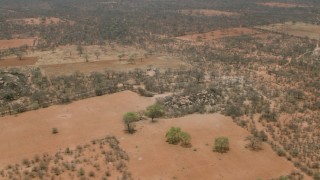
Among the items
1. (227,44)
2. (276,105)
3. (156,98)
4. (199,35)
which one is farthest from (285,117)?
(199,35)

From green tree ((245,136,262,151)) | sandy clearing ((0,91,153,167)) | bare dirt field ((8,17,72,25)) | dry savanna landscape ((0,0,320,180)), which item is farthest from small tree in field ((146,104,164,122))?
bare dirt field ((8,17,72,25))

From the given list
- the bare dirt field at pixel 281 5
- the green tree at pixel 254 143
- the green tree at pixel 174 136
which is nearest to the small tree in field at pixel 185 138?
the green tree at pixel 174 136

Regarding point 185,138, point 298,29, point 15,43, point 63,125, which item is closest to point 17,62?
point 15,43

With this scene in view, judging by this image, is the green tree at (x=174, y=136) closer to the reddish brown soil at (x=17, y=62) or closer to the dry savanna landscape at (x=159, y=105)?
the dry savanna landscape at (x=159, y=105)

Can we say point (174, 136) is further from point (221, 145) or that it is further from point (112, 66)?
point (112, 66)

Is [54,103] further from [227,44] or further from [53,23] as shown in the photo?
[53,23]
